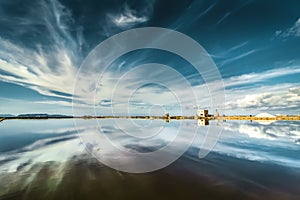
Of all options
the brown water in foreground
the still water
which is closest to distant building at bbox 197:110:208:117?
the still water

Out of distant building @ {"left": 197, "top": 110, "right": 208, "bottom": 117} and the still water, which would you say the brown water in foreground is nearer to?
the still water

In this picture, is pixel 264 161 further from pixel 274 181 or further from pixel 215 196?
pixel 215 196

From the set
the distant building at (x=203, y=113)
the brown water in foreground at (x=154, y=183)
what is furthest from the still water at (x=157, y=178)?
the distant building at (x=203, y=113)

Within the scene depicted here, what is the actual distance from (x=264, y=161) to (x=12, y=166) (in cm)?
2047

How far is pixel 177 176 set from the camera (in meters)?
12.9

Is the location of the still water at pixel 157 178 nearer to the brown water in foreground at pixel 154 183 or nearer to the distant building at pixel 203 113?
the brown water in foreground at pixel 154 183

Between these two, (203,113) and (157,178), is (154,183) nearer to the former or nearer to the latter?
(157,178)

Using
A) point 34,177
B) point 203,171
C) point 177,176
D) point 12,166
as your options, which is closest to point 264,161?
point 203,171

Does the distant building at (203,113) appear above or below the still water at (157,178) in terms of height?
above

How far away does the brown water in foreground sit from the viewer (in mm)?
9922

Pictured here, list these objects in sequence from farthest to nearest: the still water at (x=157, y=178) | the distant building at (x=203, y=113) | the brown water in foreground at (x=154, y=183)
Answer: the distant building at (x=203, y=113) → the still water at (x=157, y=178) → the brown water in foreground at (x=154, y=183)

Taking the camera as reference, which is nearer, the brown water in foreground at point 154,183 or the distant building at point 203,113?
the brown water in foreground at point 154,183

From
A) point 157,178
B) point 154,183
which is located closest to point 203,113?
point 157,178

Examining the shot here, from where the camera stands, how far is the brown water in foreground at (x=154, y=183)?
9.92 meters
